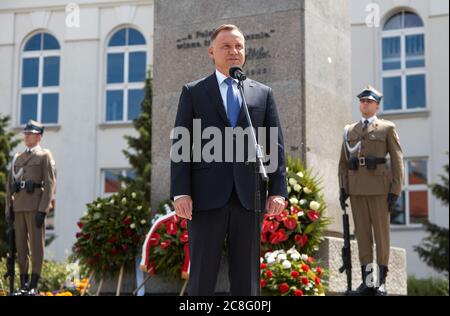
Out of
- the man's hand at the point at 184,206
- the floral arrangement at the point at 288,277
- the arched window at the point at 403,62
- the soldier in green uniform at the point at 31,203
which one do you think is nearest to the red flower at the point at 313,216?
the floral arrangement at the point at 288,277

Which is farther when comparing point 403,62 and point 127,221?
point 403,62

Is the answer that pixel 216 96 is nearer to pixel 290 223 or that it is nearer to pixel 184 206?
pixel 184 206

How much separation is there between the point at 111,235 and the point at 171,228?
0.92 m

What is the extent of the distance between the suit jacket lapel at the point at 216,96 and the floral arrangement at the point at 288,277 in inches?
129

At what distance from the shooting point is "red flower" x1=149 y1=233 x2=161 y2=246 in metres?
9.47

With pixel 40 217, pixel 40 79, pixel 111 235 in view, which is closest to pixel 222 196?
pixel 111 235

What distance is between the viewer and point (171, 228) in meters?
9.39

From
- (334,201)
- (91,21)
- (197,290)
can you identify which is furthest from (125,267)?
(91,21)

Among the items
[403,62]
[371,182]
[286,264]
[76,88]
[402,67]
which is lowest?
[286,264]

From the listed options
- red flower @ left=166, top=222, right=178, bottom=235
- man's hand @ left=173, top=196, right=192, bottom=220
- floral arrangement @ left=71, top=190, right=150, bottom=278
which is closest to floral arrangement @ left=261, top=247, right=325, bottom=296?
red flower @ left=166, top=222, right=178, bottom=235

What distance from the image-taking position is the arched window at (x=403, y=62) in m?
25.3

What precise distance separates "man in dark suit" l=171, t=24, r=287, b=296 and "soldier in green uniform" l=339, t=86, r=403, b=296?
12.1 feet

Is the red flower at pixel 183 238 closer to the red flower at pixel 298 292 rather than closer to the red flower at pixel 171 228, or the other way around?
the red flower at pixel 171 228

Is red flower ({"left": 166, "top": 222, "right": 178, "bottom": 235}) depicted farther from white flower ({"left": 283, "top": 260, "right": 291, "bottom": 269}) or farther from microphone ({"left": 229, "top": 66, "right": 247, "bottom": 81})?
microphone ({"left": 229, "top": 66, "right": 247, "bottom": 81})
